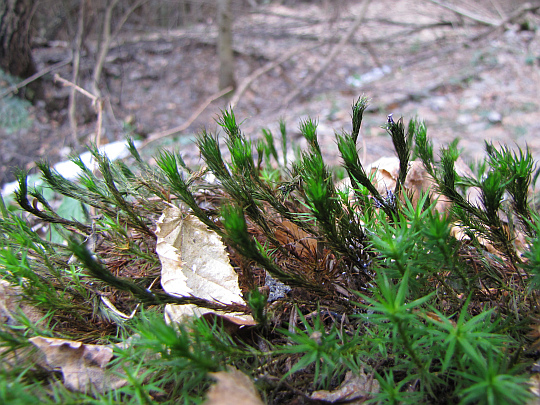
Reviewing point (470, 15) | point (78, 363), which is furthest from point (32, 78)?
point (470, 15)

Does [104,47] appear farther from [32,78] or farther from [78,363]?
[78,363]

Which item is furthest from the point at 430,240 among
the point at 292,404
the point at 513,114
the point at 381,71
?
the point at 381,71

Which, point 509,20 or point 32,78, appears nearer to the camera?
point 32,78

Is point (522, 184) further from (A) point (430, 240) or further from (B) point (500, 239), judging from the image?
(A) point (430, 240)

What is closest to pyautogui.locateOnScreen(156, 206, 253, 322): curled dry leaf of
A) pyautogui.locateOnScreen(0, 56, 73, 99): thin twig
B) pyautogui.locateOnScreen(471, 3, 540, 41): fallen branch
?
pyautogui.locateOnScreen(0, 56, 73, 99): thin twig

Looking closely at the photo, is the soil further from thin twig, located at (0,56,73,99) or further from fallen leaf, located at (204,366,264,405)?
fallen leaf, located at (204,366,264,405)
